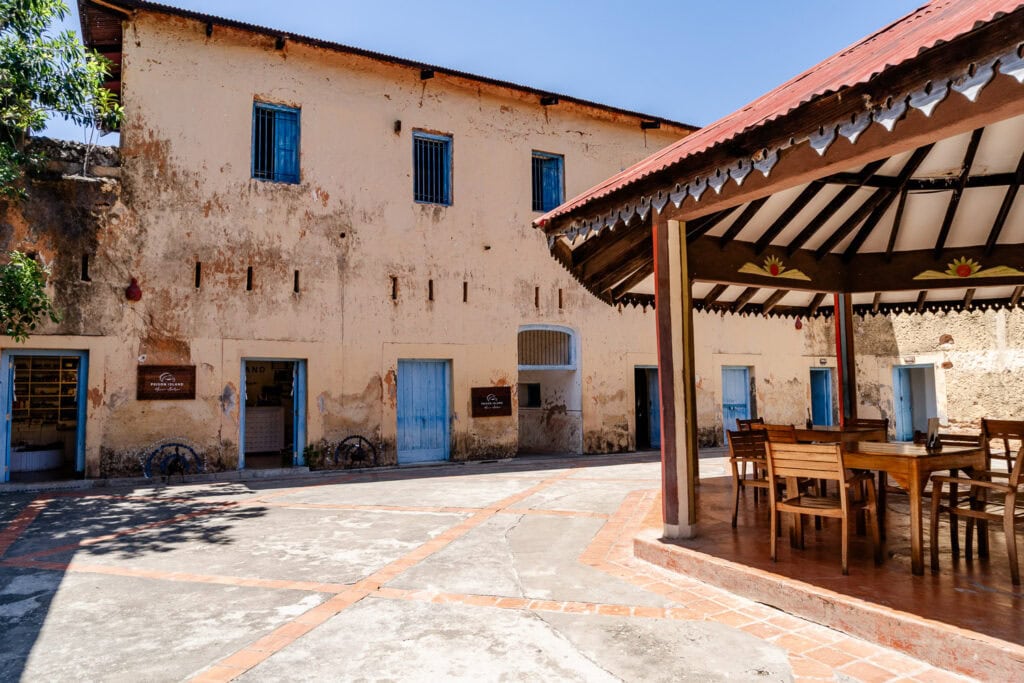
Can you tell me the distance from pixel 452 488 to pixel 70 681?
6.45 m

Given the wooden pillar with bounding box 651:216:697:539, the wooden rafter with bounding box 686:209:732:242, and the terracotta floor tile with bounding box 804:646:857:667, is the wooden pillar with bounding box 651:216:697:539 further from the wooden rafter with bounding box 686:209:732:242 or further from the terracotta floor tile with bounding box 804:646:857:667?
the terracotta floor tile with bounding box 804:646:857:667

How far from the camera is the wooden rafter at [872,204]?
236 inches

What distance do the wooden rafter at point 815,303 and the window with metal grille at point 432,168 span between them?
293 inches

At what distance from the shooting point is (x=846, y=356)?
8469mm

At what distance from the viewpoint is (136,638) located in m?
3.70

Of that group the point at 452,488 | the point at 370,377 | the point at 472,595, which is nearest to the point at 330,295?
the point at 370,377

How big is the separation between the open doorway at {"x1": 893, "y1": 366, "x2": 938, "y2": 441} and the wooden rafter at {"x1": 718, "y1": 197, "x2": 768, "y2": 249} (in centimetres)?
1295

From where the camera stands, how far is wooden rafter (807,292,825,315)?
30.4ft

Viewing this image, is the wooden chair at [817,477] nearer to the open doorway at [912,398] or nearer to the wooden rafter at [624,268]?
the wooden rafter at [624,268]

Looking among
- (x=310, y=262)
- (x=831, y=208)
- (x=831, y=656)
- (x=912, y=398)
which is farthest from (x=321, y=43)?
(x=912, y=398)

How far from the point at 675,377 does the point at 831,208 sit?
3.15 metres

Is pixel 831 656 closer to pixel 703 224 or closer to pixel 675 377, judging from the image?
pixel 675 377

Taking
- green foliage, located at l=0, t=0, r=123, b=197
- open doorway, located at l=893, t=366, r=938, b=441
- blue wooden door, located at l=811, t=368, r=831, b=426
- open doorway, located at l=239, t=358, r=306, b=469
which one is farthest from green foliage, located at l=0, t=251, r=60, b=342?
open doorway, located at l=893, t=366, r=938, b=441

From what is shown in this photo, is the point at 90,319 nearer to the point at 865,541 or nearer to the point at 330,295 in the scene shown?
the point at 330,295
